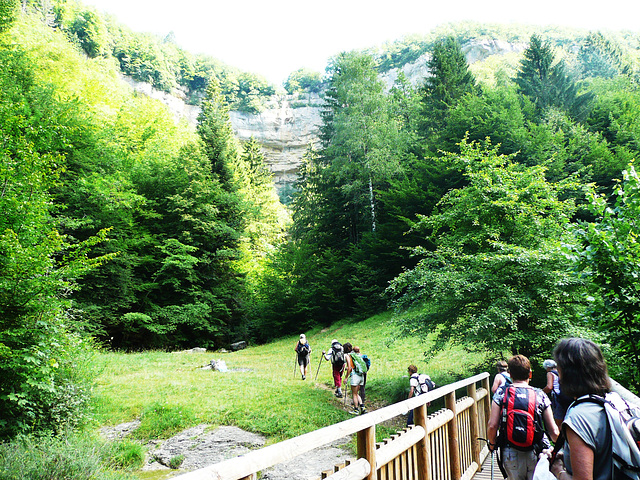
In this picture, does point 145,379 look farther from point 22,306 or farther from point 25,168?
point 25,168

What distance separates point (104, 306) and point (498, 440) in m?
23.4

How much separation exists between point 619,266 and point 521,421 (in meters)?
2.37

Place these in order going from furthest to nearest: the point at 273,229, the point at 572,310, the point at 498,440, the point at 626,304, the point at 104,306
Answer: the point at 273,229 < the point at 104,306 < the point at 572,310 < the point at 626,304 < the point at 498,440

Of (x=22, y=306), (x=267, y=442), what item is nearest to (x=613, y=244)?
(x=267, y=442)

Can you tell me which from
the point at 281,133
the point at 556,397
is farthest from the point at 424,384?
the point at 281,133

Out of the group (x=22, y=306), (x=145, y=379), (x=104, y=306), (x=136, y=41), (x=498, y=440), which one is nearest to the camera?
(x=498, y=440)

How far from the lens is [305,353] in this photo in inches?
538

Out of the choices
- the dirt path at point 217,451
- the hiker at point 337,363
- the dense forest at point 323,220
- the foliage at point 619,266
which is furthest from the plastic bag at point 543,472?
the hiker at point 337,363

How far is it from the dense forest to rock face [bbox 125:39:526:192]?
28163 mm

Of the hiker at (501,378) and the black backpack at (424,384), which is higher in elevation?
the hiker at (501,378)

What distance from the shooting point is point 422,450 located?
3.37m

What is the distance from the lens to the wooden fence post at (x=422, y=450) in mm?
3352

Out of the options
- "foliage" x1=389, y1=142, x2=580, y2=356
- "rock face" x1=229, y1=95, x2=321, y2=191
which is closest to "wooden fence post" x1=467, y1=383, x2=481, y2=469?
"foliage" x1=389, y1=142, x2=580, y2=356

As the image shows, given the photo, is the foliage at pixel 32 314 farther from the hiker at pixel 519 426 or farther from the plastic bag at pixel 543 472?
the plastic bag at pixel 543 472
